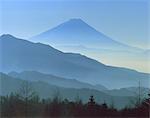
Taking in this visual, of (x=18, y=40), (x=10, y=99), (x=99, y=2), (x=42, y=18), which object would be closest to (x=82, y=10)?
A: (x=99, y=2)

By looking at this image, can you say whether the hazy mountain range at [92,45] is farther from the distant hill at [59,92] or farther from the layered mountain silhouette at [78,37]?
the distant hill at [59,92]

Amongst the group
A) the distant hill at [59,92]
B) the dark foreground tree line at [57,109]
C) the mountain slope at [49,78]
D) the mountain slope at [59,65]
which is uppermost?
the mountain slope at [59,65]

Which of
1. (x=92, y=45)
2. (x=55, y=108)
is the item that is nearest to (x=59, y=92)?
(x=55, y=108)

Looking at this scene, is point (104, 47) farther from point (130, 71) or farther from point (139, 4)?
point (139, 4)

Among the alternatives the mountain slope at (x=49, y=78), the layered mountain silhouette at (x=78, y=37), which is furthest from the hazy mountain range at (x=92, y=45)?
the mountain slope at (x=49, y=78)

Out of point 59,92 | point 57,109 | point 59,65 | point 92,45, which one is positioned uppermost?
point 92,45

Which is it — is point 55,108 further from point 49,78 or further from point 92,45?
point 92,45

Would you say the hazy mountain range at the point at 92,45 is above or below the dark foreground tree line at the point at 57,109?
above
